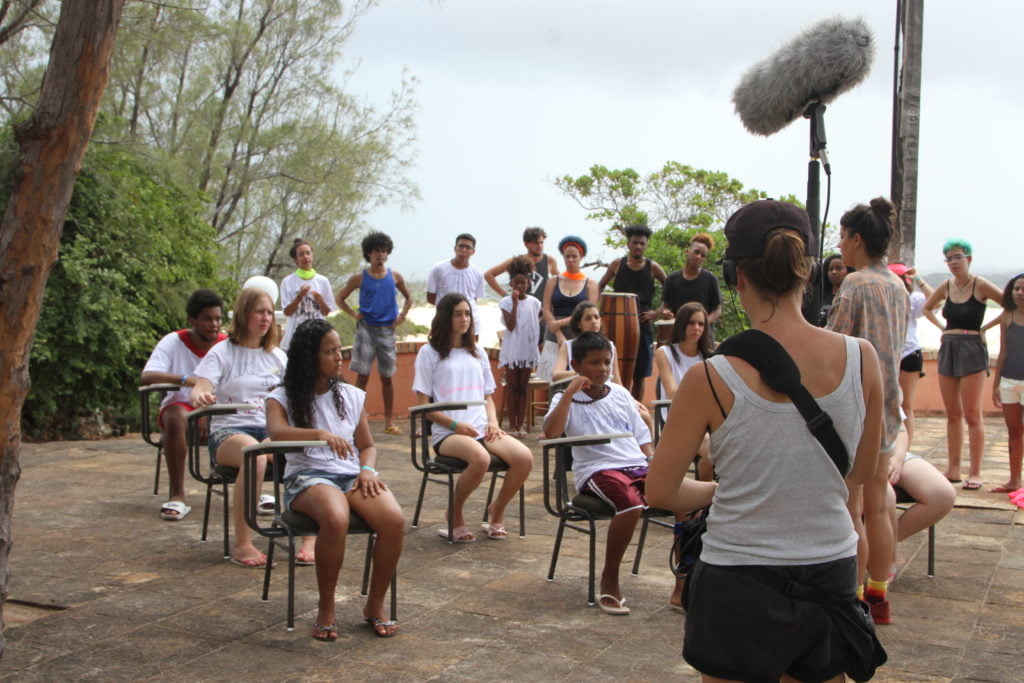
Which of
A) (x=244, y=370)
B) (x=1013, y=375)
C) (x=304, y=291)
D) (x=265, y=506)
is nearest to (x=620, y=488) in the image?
(x=244, y=370)

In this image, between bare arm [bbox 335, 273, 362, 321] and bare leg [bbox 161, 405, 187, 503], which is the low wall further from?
bare leg [bbox 161, 405, 187, 503]

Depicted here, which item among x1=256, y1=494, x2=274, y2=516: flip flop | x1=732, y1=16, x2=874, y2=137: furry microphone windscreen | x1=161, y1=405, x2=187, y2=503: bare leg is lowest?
x1=256, y1=494, x2=274, y2=516: flip flop

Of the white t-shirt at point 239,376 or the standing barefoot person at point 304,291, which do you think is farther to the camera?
the standing barefoot person at point 304,291

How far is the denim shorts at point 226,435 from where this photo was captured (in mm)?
5812

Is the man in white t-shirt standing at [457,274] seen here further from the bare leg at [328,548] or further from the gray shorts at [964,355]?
the bare leg at [328,548]

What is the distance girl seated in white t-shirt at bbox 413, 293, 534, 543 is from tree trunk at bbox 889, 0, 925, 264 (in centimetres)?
630

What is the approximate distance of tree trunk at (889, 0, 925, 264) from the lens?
11.3m

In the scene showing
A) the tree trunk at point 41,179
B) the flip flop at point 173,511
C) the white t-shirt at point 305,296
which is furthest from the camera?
the white t-shirt at point 305,296

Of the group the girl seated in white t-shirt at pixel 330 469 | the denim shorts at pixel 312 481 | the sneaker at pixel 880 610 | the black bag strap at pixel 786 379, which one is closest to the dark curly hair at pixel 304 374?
the girl seated in white t-shirt at pixel 330 469

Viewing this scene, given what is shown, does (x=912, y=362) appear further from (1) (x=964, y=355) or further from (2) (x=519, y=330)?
(2) (x=519, y=330)

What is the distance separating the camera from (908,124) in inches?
448

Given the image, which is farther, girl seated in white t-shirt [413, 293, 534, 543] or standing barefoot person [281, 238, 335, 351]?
standing barefoot person [281, 238, 335, 351]

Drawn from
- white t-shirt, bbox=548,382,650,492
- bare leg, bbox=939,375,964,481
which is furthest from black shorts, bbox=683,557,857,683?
bare leg, bbox=939,375,964,481

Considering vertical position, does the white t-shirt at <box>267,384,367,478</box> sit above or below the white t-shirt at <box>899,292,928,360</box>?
below
